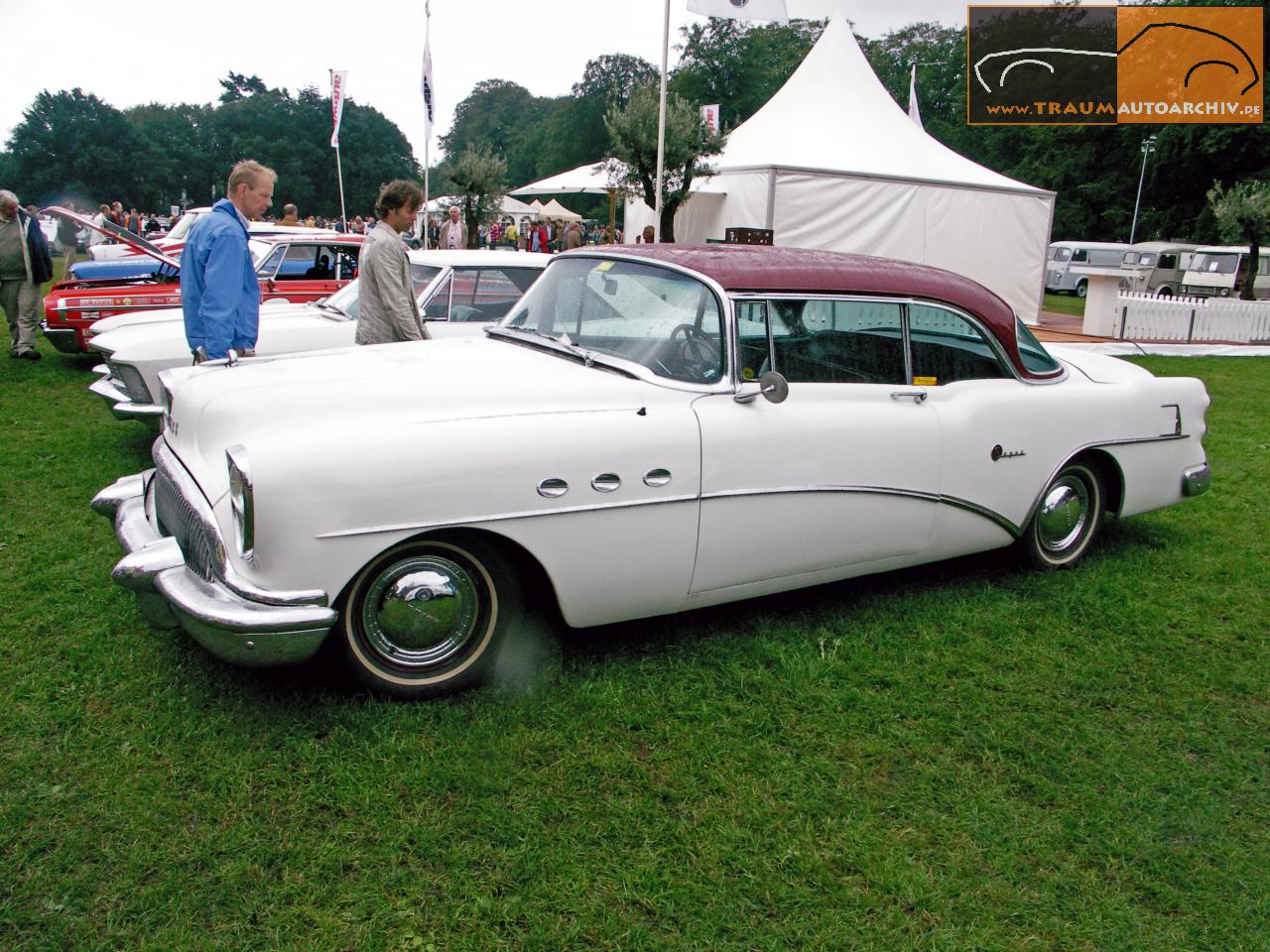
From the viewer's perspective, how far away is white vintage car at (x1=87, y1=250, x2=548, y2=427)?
20.2 ft

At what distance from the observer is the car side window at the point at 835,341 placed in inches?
146

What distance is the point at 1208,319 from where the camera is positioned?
15398 mm

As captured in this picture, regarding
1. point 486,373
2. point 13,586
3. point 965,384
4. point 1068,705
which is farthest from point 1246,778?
point 13,586

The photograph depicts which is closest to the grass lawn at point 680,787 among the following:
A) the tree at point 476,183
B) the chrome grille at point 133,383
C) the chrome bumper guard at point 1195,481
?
the chrome bumper guard at point 1195,481

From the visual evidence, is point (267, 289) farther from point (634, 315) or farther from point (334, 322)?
point (634, 315)

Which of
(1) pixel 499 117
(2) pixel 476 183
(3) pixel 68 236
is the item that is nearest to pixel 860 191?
(2) pixel 476 183

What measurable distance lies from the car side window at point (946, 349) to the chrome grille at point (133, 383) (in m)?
4.81

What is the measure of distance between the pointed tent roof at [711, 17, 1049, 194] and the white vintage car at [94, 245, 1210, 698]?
1281 cm

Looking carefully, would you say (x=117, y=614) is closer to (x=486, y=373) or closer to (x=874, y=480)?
(x=486, y=373)

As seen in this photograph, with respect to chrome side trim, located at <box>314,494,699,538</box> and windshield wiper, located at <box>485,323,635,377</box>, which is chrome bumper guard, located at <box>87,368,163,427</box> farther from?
chrome side trim, located at <box>314,494,699,538</box>

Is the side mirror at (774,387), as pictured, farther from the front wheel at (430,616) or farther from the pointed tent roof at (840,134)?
the pointed tent roof at (840,134)

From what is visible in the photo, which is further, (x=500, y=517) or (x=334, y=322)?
(x=334, y=322)

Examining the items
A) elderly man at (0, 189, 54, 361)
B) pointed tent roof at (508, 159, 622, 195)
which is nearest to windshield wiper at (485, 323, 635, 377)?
elderly man at (0, 189, 54, 361)

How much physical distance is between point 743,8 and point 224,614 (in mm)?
11382
